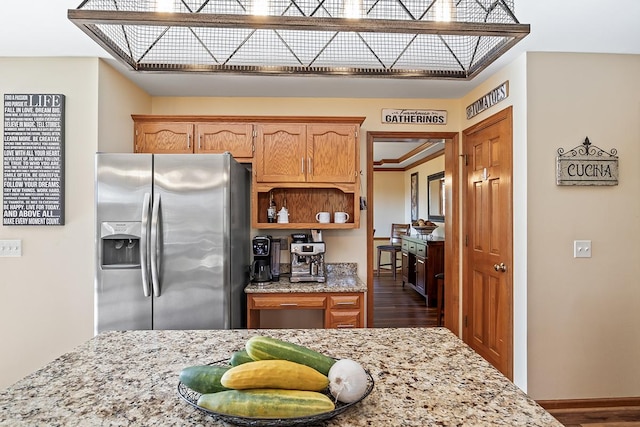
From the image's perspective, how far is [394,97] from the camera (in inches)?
130

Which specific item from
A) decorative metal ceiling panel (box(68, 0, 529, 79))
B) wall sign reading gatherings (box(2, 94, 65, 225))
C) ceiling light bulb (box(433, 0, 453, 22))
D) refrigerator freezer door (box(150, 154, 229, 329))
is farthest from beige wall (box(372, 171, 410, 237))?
ceiling light bulb (box(433, 0, 453, 22))

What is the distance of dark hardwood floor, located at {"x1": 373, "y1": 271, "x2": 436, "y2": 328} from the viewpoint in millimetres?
4445

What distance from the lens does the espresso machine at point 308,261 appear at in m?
2.96

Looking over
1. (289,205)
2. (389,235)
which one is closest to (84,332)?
(289,205)

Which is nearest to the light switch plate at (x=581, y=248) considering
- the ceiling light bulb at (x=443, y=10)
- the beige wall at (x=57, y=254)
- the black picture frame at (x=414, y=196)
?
the ceiling light bulb at (x=443, y=10)

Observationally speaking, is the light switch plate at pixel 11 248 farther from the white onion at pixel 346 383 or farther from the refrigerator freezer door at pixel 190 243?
the white onion at pixel 346 383

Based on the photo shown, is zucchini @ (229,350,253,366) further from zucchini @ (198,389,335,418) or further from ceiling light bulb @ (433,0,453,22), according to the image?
ceiling light bulb @ (433,0,453,22)

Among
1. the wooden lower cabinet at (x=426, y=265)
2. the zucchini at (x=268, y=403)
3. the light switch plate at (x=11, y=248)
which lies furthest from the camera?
the wooden lower cabinet at (x=426, y=265)

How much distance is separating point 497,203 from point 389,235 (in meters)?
5.79

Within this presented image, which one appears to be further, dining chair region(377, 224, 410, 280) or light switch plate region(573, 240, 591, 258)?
dining chair region(377, 224, 410, 280)

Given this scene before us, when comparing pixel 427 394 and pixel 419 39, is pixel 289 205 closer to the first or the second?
pixel 419 39

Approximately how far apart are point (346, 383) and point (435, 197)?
589 centimetres

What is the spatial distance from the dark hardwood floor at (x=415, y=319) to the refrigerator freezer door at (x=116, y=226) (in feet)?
9.39

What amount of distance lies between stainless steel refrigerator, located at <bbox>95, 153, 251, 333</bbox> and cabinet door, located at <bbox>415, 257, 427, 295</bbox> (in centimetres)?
366
